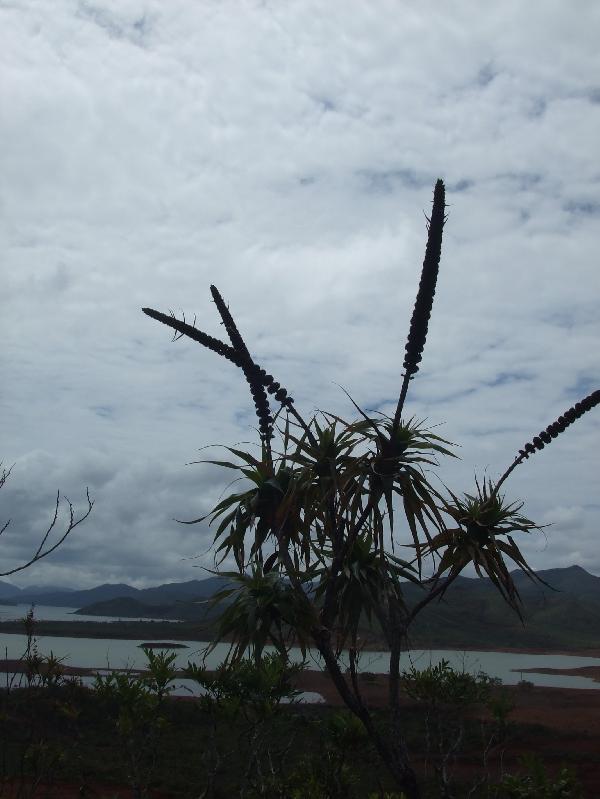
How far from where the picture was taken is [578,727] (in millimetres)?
33906

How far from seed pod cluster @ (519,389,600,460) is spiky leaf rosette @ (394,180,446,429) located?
1.43 m

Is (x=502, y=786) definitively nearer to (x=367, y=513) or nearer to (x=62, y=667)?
(x=367, y=513)

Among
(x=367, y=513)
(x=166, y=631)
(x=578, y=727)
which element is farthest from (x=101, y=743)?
(x=166, y=631)

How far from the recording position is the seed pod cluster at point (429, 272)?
213 inches

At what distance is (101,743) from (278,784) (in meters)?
23.3

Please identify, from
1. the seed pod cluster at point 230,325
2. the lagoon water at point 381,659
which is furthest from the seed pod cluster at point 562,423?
the lagoon water at point 381,659

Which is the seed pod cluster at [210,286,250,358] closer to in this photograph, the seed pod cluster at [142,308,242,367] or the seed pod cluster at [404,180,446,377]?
the seed pod cluster at [142,308,242,367]

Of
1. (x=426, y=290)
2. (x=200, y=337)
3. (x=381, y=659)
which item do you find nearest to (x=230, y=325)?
(x=200, y=337)

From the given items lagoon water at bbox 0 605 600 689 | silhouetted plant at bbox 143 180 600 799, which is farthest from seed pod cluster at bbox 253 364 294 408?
lagoon water at bbox 0 605 600 689

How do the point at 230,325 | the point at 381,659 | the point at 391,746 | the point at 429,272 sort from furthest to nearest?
the point at 381,659
the point at 230,325
the point at 391,746
the point at 429,272

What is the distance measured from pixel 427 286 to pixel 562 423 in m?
1.88

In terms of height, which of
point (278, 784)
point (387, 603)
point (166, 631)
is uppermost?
point (387, 603)

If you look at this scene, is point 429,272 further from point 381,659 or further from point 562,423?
point 381,659

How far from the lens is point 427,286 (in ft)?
17.8
